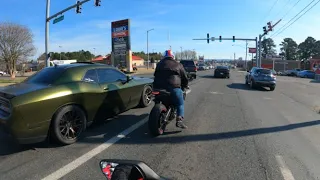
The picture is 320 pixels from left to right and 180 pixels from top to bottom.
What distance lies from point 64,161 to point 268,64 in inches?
4403

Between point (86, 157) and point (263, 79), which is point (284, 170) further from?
point (263, 79)

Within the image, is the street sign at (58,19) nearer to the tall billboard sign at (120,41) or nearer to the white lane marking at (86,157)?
the white lane marking at (86,157)

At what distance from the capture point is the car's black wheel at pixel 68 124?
19.2 feet

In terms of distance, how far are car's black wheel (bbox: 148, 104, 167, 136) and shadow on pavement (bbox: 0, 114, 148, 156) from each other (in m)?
0.92

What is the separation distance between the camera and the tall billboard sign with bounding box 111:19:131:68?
5427 cm

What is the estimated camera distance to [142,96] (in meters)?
9.54

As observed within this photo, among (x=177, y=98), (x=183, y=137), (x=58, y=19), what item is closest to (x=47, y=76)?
(x=177, y=98)

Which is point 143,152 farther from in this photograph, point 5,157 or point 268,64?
point 268,64

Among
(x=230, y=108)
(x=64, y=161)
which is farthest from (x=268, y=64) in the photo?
(x=64, y=161)

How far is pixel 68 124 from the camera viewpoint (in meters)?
6.12

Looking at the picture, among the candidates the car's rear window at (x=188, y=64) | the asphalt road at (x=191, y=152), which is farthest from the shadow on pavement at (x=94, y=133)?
the car's rear window at (x=188, y=64)

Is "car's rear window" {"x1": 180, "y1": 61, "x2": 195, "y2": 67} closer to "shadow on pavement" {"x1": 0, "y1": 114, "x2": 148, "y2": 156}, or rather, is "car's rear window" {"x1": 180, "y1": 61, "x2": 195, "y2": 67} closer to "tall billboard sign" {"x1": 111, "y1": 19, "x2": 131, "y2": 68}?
"shadow on pavement" {"x1": 0, "y1": 114, "x2": 148, "y2": 156}

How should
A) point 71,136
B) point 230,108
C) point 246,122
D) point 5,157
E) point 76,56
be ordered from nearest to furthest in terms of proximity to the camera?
point 5,157 → point 71,136 → point 246,122 → point 230,108 → point 76,56

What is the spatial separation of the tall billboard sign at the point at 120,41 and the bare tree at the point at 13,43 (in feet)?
49.5
